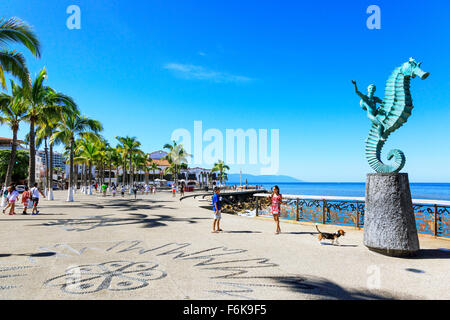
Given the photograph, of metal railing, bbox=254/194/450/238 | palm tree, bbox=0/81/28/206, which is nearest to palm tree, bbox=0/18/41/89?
palm tree, bbox=0/81/28/206

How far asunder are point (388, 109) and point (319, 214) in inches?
219

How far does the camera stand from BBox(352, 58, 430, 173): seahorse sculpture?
658 cm

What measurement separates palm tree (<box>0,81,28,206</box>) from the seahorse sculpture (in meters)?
20.3

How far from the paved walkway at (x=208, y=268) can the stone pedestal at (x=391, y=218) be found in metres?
0.28

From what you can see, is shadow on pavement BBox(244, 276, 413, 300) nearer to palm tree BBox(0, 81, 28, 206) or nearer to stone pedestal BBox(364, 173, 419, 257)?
stone pedestal BBox(364, 173, 419, 257)

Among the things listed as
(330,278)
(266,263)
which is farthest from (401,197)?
(266,263)

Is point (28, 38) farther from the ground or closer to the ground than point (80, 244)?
farther from the ground

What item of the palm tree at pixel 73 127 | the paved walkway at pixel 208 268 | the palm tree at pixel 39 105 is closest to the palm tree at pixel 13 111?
the palm tree at pixel 39 105

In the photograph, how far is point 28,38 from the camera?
11.8 m

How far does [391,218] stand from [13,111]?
930 inches

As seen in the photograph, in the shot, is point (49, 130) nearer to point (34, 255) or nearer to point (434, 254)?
point (34, 255)
